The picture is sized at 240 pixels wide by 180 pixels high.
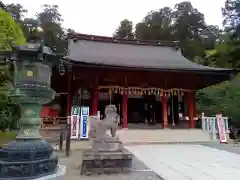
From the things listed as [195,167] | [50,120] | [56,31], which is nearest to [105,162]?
[195,167]

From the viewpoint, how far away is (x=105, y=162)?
17.0ft

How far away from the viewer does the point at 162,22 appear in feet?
135

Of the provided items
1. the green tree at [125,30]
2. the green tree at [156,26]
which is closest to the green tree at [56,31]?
the green tree at [125,30]

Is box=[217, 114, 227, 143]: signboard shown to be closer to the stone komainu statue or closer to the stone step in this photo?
the stone step

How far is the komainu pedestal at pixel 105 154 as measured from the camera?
5.11m

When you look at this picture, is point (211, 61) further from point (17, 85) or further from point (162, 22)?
point (17, 85)

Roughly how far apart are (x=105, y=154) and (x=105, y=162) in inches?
7.0

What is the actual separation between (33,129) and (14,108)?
138 inches

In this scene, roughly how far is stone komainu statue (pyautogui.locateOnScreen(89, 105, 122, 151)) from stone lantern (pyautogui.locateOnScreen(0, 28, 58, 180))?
148 centimetres

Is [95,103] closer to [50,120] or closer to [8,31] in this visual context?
[50,120]

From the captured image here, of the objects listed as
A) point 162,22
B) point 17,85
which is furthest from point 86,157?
point 162,22

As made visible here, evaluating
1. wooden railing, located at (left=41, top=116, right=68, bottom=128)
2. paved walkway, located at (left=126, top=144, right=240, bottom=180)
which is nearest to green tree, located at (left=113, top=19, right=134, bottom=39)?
wooden railing, located at (left=41, top=116, right=68, bottom=128)

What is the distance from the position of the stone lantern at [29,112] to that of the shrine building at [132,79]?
6.11 metres

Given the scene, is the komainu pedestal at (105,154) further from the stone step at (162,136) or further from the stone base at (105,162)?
the stone step at (162,136)
